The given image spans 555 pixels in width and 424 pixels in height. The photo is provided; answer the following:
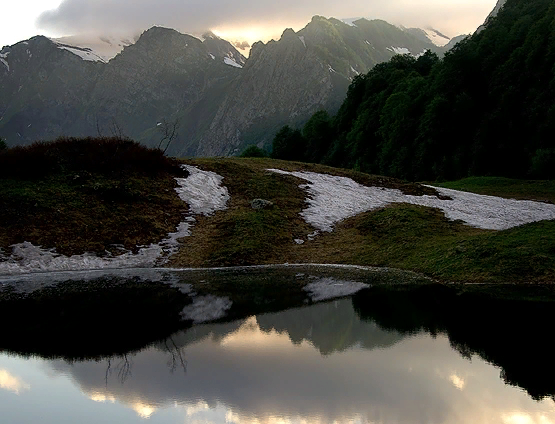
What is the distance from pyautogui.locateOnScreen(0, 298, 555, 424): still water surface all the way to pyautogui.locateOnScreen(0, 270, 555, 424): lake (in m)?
0.04

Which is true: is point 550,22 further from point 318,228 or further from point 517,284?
point 517,284

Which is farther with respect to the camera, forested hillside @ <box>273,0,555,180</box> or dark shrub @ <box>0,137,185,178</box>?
forested hillside @ <box>273,0,555,180</box>

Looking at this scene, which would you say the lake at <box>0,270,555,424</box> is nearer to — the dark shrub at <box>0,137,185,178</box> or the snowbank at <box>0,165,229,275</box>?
the snowbank at <box>0,165,229,275</box>

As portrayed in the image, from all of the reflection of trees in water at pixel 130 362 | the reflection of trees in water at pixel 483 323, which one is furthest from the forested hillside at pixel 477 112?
the reflection of trees in water at pixel 130 362

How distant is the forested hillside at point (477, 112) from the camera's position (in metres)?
66.4

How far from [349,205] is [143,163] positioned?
1753 cm

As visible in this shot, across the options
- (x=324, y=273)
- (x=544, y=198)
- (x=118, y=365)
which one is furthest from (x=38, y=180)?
(x=544, y=198)

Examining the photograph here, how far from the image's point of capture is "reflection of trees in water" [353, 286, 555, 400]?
1388 cm

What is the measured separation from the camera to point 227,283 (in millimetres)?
26250

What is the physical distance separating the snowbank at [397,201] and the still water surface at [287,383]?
20957 mm

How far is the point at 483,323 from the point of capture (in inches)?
711

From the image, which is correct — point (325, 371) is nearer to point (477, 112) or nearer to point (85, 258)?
point (85, 258)

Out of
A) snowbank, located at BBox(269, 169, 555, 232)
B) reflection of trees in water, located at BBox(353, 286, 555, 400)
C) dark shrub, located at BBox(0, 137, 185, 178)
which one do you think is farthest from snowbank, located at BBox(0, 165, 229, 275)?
reflection of trees in water, located at BBox(353, 286, 555, 400)

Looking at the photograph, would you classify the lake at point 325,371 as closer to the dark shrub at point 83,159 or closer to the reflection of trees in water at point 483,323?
the reflection of trees in water at point 483,323
